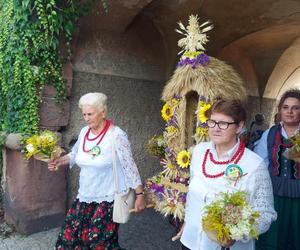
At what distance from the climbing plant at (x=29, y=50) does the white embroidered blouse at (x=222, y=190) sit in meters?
2.44

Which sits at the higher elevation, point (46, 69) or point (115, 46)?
point (115, 46)

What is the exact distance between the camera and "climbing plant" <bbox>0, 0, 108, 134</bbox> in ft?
13.0

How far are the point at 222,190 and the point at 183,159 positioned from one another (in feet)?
3.72

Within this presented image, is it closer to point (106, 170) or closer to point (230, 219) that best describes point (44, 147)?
point (106, 170)

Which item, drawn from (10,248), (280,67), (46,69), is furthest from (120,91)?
(280,67)

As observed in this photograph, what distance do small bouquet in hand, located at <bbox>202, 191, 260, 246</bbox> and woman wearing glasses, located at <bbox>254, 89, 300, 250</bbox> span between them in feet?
4.18

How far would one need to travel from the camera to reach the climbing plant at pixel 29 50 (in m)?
3.95

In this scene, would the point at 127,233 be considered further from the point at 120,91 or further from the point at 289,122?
the point at 289,122

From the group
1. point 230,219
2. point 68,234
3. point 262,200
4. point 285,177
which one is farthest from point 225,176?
point 68,234

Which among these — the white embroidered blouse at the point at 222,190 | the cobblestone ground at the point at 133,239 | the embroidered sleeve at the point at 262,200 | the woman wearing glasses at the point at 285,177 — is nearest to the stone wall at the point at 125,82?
the cobblestone ground at the point at 133,239

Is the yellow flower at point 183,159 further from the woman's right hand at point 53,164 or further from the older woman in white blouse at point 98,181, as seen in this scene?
the woman's right hand at point 53,164

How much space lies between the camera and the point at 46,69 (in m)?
4.09

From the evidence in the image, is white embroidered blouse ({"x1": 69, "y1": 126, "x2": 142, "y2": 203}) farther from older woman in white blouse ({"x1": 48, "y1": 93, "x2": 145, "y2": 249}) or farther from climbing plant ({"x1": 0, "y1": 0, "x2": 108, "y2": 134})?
climbing plant ({"x1": 0, "y1": 0, "x2": 108, "y2": 134})

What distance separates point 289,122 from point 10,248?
3066 millimetres
